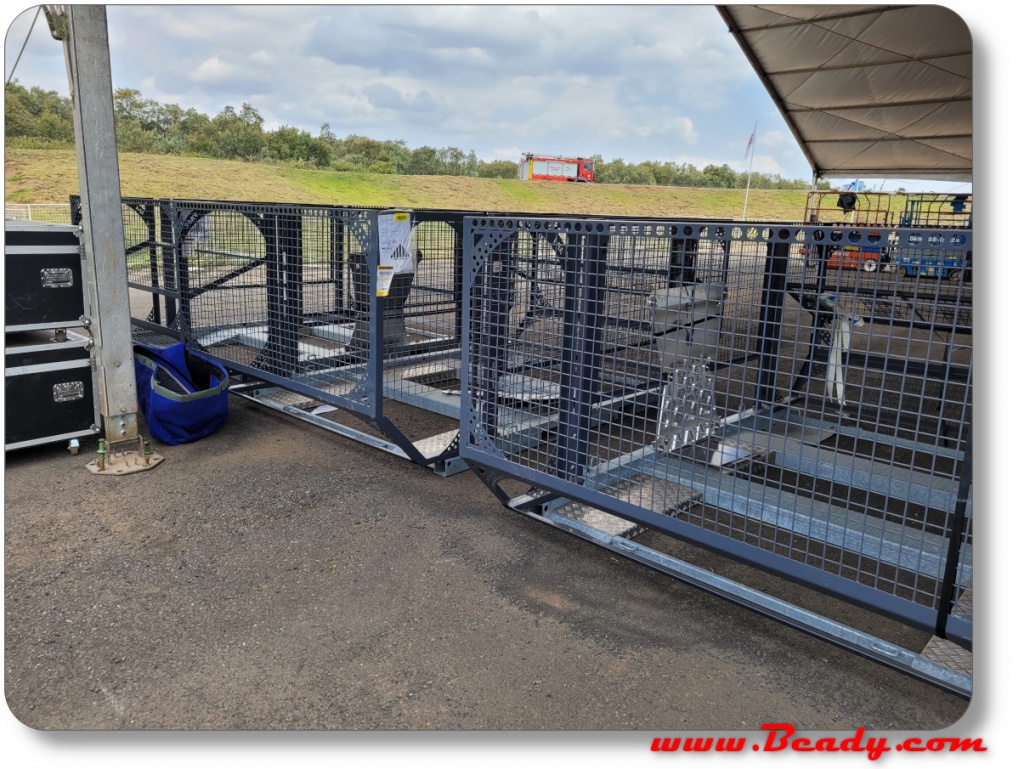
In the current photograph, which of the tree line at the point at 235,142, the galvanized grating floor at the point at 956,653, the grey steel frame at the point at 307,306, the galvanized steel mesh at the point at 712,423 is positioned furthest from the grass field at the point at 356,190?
the galvanized grating floor at the point at 956,653

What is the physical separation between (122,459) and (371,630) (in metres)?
2.39

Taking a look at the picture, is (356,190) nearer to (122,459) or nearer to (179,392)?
(179,392)

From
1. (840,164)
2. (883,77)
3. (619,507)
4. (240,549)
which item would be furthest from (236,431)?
(840,164)

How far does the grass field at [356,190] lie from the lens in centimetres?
2067

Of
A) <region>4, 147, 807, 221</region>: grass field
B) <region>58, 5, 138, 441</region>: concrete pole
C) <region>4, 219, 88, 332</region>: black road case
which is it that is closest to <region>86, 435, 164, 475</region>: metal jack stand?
<region>58, 5, 138, 441</region>: concrete pole

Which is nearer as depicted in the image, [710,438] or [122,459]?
[710,438]

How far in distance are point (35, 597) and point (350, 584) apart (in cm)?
122

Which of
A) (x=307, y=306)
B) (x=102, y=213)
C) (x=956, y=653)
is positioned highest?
(x=102, y=213)

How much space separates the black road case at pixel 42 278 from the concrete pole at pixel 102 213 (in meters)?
0.14

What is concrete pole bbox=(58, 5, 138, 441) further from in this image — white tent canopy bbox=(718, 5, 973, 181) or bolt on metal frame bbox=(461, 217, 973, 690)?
white tent canopy bbox=(718, 5, 973, 181)

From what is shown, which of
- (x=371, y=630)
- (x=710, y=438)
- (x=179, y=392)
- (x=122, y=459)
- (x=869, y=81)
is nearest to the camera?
(x=371, y=630)

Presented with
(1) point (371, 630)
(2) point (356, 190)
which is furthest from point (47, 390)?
(2) point (356, 190)

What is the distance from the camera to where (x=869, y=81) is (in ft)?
35.3

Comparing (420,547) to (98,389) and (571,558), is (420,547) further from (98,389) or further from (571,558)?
(98,389)
